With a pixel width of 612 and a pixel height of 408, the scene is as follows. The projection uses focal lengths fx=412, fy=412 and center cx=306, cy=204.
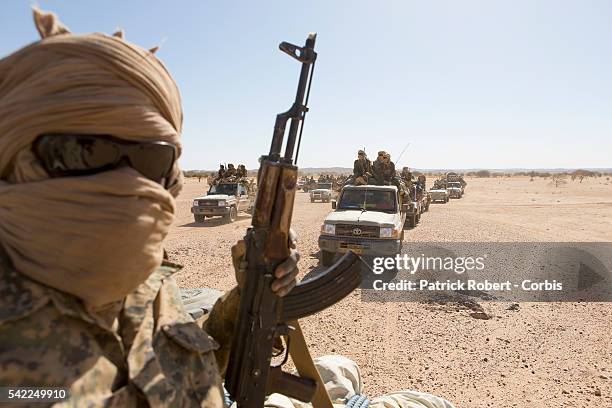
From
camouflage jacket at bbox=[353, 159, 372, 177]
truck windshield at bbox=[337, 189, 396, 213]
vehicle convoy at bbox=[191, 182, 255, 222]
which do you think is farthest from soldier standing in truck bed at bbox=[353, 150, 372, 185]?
vehicle convoy at bbox=[191, 182, 255, 222]

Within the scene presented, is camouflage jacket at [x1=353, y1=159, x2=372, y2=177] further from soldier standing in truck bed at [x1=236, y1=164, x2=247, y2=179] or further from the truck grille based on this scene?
soldier standing in truck bed at [x1=236, y1=164, x2=247, y2=179]

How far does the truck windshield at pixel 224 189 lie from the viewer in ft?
58.8

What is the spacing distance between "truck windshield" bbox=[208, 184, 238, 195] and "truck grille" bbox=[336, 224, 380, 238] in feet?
33.8

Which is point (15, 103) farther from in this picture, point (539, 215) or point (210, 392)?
point (539, 215)

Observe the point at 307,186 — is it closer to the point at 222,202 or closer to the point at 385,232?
the point at 222,202

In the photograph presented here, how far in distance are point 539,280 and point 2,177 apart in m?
8.67

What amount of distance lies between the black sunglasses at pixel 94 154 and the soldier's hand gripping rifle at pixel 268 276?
2.29ft

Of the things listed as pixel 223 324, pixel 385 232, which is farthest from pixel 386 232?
pixel 223 324

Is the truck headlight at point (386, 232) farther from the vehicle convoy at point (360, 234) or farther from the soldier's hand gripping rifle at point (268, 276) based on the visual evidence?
the soldier's hand gripping rifle at point (268, 276)

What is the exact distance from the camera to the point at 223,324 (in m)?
1.96

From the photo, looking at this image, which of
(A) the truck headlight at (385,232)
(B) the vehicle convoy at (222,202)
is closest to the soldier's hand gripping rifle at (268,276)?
(A) the truck headlight at (385,232)

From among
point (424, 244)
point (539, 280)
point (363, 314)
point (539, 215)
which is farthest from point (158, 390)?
point (539, 215)

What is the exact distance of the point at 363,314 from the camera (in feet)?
20.5

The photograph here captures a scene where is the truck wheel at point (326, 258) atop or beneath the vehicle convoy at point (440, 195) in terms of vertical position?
beneath
